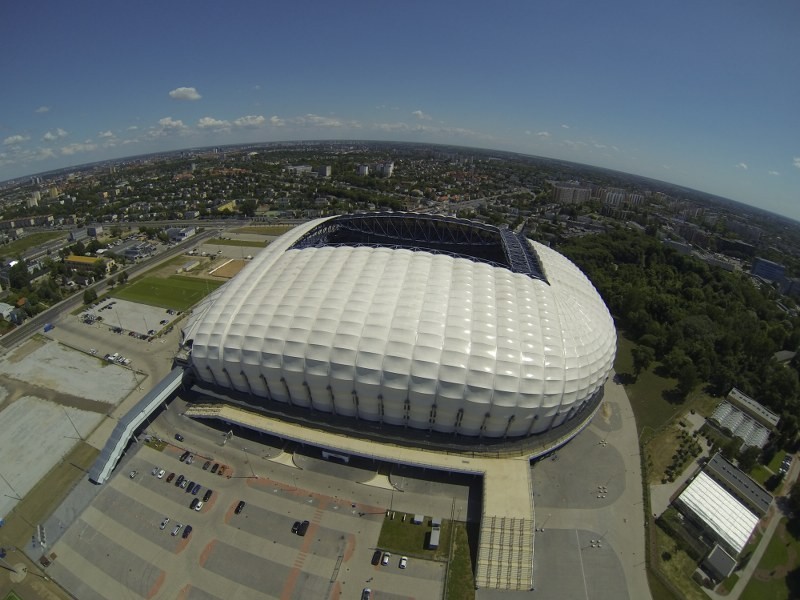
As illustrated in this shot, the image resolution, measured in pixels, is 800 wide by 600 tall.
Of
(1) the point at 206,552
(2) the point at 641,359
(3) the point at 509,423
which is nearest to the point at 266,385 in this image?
(1) the point at 206,552

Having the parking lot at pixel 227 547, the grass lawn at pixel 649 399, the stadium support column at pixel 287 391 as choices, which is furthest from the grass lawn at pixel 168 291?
the grass lawn at pixel 649 399

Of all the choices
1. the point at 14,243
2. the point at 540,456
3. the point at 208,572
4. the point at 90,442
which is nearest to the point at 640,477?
the point at 540,456

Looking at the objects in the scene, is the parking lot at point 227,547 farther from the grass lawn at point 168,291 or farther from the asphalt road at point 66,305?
the asphalt road at point 66,305

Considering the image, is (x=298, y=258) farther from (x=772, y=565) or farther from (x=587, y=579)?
(x=772, y=565)

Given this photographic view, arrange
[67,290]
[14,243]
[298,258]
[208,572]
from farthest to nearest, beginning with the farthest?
1. [14,243]
2. [67,290]
3. [298,258]
4. [208,572]

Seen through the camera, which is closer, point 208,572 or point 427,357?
point 208,572

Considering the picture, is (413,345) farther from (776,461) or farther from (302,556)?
(776,461)
